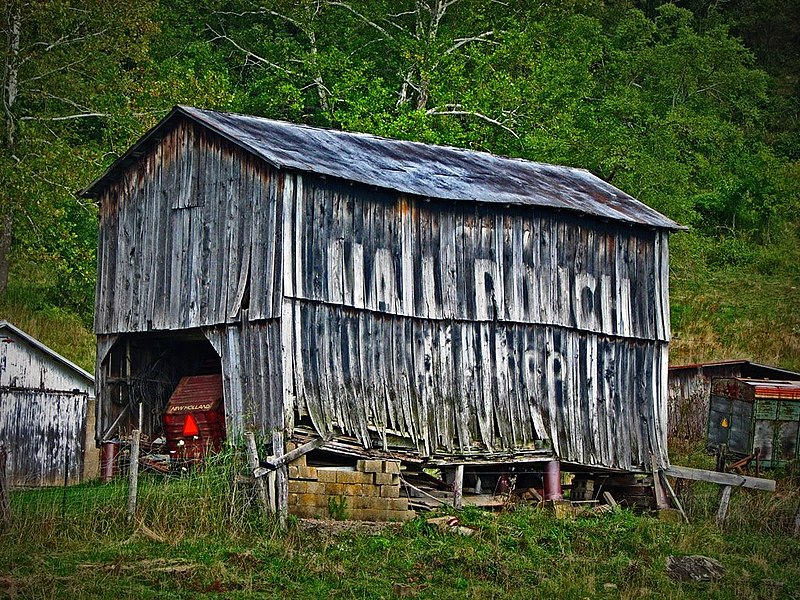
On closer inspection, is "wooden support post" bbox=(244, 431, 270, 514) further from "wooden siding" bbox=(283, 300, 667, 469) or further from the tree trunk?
the tree trunk

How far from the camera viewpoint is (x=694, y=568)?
903 inches

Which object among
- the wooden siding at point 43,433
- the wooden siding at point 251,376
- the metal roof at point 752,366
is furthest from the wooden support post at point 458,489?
the metal roof at point 752,366

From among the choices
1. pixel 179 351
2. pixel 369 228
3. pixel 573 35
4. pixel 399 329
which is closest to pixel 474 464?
pixel 399 329

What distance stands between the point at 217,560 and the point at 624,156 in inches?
1254

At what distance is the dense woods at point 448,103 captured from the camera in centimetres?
3822

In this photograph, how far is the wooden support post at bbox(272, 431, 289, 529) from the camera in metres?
22.8

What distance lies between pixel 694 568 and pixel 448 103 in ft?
83.3

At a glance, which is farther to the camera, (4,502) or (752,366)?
(752,366)

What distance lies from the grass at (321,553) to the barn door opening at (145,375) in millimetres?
2799

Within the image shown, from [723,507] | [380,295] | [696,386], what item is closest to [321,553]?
[380,295]

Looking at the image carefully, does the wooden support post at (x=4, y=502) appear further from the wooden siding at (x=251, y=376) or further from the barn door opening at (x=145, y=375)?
the barn door opening at (x=145, y=375)

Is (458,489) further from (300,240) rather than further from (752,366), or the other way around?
(752,366)

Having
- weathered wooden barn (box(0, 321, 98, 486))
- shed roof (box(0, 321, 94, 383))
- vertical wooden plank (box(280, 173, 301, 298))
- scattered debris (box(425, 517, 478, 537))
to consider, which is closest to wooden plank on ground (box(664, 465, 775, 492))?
scattered debris (box(425, 517, 478, 537))

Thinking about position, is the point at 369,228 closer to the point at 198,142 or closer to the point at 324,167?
the point at 324,167
